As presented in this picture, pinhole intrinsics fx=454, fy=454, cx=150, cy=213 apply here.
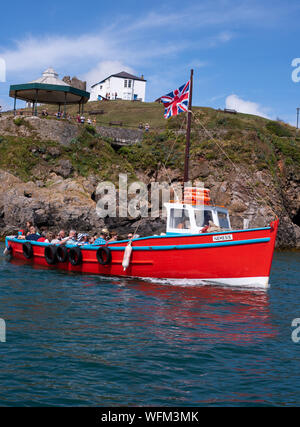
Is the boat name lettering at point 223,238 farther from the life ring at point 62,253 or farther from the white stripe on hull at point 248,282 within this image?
the life ring at point 62,253

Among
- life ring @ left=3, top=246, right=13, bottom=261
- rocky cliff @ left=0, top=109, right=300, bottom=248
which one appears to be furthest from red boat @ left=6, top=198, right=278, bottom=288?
rocky cliff @ left=0, top=109, right=300, bottom=248

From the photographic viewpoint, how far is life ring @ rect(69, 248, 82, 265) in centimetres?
1900

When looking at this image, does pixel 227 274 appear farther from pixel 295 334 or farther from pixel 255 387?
pixel 255 387

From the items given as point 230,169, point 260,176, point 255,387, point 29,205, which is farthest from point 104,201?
point 255,387

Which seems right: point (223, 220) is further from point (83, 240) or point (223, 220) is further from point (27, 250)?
point (27, 250)

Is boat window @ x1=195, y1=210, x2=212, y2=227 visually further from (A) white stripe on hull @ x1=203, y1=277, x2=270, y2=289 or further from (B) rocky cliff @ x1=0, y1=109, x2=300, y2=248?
(B) rocky cliff @ x1=0, y1=109, x2=300, y2=248

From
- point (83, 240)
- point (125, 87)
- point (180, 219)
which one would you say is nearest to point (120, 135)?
point (83, 240)

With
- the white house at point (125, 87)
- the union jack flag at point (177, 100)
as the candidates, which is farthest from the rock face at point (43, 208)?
the white house at point (125, 87)

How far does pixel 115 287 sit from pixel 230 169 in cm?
2880

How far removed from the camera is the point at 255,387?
716cm

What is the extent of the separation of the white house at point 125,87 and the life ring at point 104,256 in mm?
70875

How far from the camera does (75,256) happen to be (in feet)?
63.0

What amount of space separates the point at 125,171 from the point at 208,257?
88.3 ft

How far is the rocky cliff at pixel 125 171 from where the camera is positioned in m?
33.8
